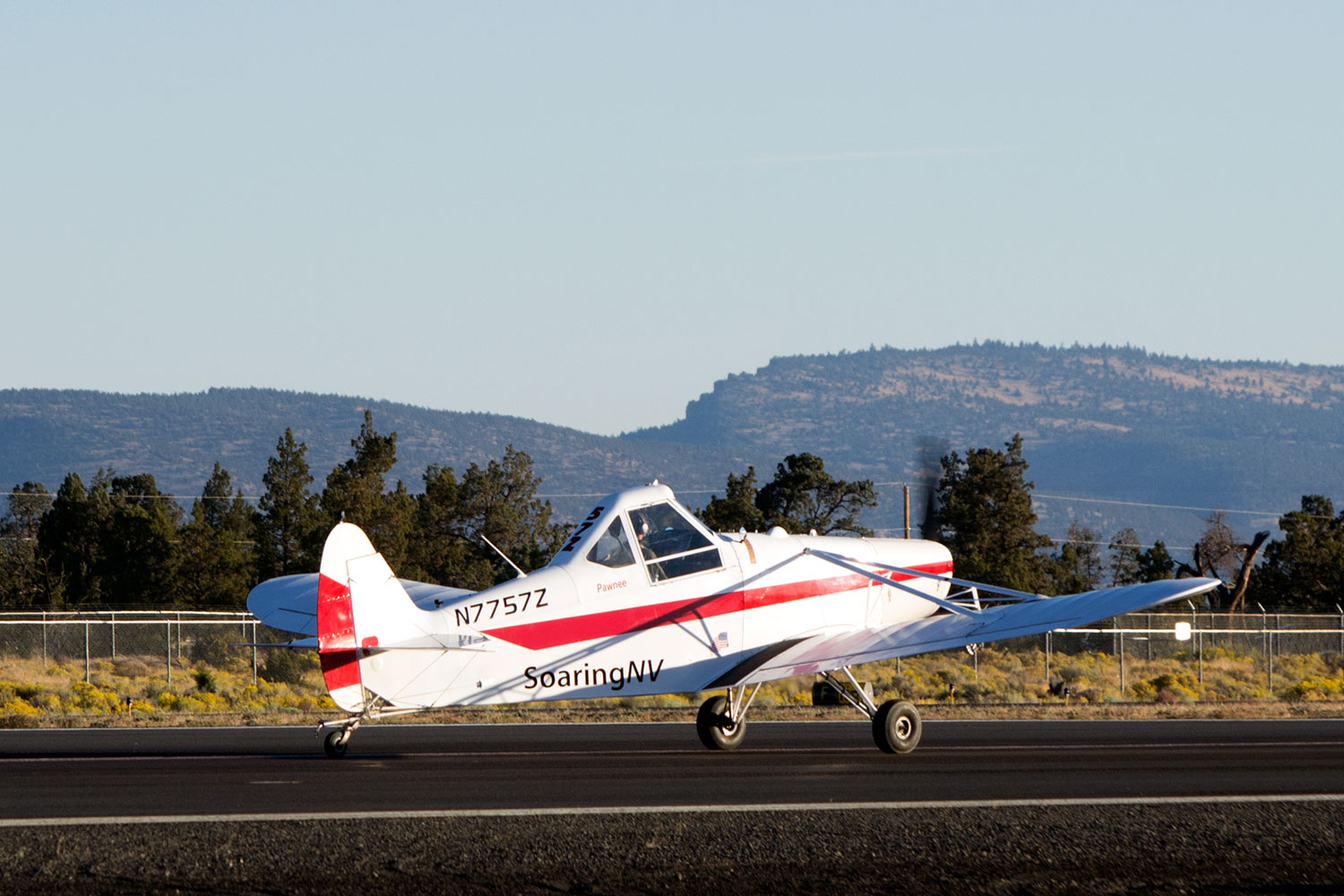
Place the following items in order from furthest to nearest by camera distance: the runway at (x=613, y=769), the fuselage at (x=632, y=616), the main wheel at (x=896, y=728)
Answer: the main wheel at (x=896, y=728)
the fuselage at (x=632, y=616)
the runway at (x=613, y=769)

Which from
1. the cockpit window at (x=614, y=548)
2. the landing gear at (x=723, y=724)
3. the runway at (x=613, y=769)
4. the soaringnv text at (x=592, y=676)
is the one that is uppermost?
the cockpit window at (x=614, y=548)

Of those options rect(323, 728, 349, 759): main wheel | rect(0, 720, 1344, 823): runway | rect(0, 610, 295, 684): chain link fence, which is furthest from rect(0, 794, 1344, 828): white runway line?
rect(0, 610, 295, 684): chain link fence

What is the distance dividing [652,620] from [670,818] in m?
4.66

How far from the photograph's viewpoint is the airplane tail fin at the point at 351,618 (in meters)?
16.1

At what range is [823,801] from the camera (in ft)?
47.5

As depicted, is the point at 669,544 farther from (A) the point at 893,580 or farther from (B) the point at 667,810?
(B) the point at 667,810

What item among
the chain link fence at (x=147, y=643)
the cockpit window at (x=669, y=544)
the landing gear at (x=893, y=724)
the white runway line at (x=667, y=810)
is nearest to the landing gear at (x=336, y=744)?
the cockpit window at (x=669, y=544)

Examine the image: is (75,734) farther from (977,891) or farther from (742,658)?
(977,891)

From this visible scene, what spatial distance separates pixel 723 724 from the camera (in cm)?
1966

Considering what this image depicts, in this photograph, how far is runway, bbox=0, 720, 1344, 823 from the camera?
14719 millimetres

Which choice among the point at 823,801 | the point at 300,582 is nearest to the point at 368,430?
the point at 300,582

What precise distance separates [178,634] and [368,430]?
18998 mm

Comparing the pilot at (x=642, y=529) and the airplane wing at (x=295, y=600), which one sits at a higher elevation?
the pilot at (x=642, y=529)

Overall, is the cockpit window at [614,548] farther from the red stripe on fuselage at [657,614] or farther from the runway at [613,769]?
the runway at [613,769]
